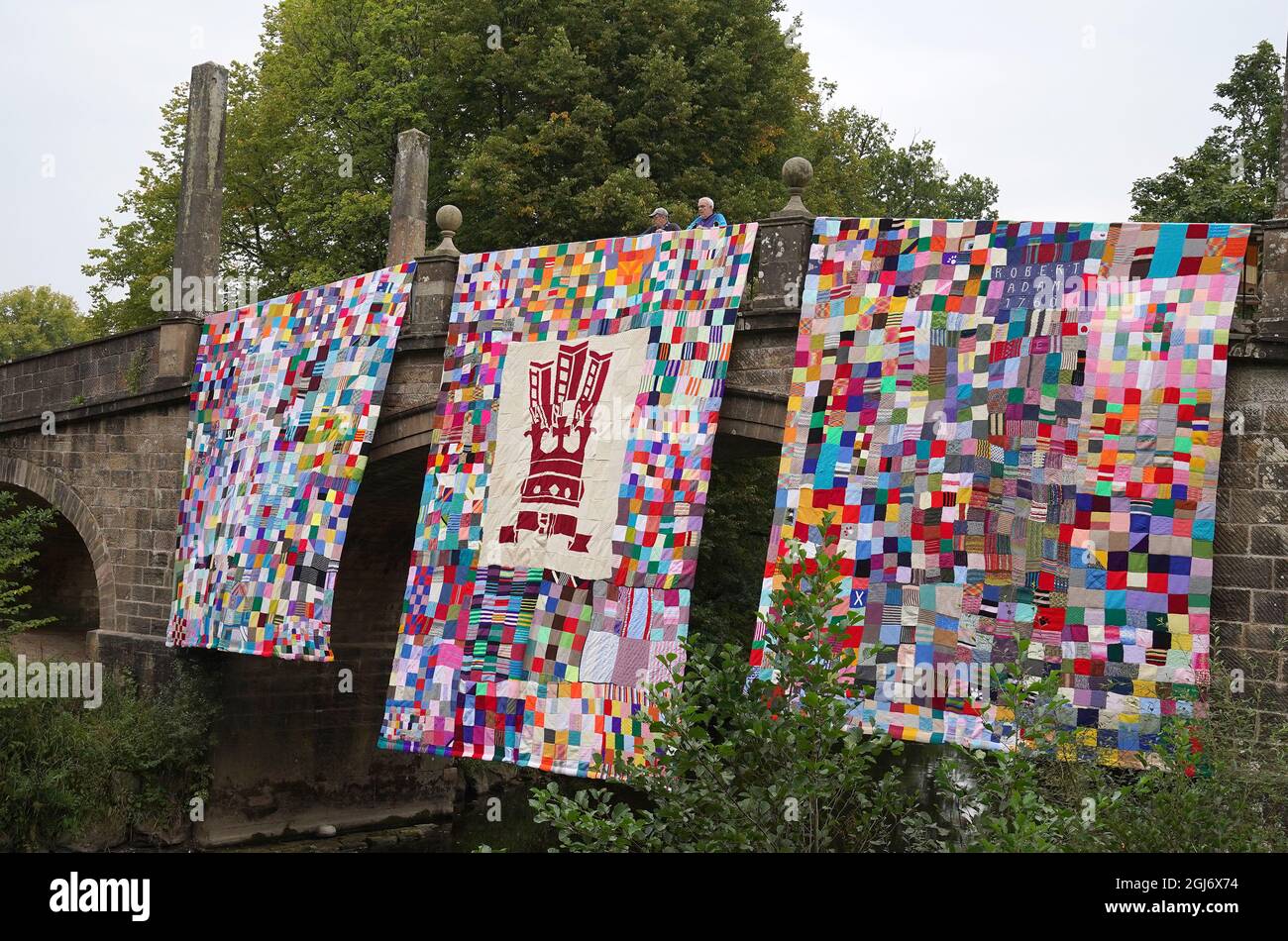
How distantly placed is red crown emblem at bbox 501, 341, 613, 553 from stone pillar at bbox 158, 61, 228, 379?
5.49 meters

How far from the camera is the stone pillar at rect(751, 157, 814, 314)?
28.0 feet

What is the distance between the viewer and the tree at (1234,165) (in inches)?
720

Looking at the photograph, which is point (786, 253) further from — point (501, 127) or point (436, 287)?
point (501, 127)

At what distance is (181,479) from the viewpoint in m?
13.2

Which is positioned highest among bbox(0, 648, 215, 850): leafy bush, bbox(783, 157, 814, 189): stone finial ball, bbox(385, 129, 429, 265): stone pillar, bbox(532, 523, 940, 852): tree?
bbox(385, 129, 429, 265): stone pillar

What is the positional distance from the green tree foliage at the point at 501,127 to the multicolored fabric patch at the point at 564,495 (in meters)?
7.10

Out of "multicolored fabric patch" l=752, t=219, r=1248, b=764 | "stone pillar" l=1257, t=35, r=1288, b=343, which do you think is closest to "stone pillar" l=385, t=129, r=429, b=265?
"multicolored fabric patch" l=752, t=219, r=1248, b=764

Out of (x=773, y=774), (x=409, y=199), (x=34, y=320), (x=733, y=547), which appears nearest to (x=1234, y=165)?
(x=733, y=547)

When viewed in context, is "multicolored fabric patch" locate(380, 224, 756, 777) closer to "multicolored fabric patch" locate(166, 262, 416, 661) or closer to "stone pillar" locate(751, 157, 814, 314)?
"stone pillar" locate(751, 157, 814, 314)

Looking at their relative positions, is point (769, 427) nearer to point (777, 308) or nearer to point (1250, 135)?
point (777, 308)

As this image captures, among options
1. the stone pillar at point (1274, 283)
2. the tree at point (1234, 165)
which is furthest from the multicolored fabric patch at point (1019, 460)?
the tree at point (1234, 165)

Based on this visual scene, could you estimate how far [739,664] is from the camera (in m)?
4.87

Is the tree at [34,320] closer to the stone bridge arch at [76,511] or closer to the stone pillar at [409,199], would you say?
the stone bridge arch at [76,511]
